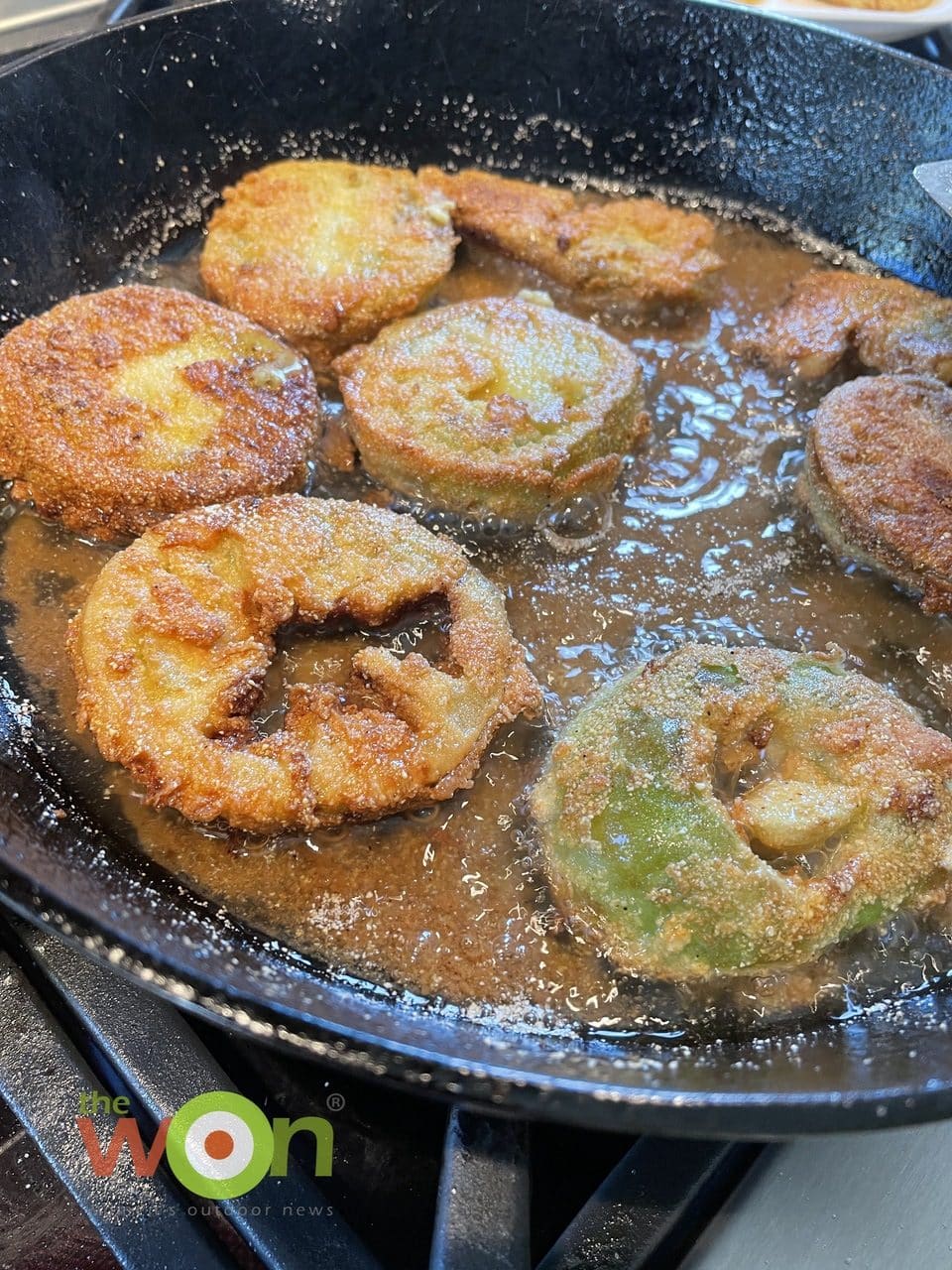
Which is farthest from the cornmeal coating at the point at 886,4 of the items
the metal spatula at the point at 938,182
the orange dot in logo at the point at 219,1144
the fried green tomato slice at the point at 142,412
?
the orange dot in logo at the point at 219,1144

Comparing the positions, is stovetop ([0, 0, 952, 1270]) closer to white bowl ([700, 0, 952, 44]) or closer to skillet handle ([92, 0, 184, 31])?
skillet handle ([92, 0, 184, 31])

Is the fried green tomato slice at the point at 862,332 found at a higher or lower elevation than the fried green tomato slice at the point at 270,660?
lower

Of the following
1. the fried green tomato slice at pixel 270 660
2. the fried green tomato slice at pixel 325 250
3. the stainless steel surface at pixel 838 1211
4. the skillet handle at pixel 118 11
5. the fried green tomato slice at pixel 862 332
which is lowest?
the stainless steel surface at pixel 838 1211

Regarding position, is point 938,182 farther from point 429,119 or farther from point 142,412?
point 142,412

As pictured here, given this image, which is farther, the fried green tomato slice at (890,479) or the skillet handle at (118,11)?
the skillet handle at (118,11)

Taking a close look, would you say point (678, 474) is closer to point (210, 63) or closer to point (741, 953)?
point (741, 953)

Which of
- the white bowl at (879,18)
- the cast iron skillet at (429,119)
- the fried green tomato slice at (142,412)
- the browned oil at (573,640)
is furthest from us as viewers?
the white bowl at (879,18)

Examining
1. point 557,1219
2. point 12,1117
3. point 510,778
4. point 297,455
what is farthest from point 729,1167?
point 297,455

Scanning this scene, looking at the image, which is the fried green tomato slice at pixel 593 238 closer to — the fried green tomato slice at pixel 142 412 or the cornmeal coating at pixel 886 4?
the fried green tomato slice at pixel 142 412

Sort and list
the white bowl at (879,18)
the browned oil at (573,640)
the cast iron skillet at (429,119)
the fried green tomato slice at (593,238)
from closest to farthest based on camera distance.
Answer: the browned oil at (573,640) → the cast iron skillet at (429,119) → the fried green tomato slice at (593,238) → the white bowl at (879,18)
